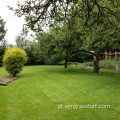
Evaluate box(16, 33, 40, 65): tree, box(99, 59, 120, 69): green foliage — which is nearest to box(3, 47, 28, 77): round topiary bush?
box(99, 59, 120, 69): green foliage

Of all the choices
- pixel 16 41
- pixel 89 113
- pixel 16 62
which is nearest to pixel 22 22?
pixel 89 113

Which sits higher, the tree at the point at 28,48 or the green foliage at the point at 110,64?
the tree at the point at 28,48

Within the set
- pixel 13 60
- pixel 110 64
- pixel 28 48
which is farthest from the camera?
pixel 28 48

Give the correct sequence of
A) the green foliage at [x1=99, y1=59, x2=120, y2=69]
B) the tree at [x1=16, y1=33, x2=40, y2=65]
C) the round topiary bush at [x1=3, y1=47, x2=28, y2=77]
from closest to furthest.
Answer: the round topiary bush at [x1=3, y1=47, x2=28, y2=77]
the green foliage at [x1=99, y1=59, x2=120, y2=69]
the tree at [x1=16, y1=33, x2=40, y2=65]

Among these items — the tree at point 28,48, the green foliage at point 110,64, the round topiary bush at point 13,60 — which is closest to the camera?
the round topiary bush at point 13,60

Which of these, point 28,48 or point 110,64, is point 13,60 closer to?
point 110,64

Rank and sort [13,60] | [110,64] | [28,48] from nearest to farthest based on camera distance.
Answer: [13,60] → [110,64] → [28,48]

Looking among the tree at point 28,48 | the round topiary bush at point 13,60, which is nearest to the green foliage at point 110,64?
the round topiary bush at point 13,60

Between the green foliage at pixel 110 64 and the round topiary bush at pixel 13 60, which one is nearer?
the round topiary bush at pixel 13 60

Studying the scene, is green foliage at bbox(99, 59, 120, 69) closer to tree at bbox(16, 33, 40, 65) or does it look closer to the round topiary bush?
the round topiary bush

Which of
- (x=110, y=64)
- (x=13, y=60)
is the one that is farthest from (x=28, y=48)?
(x=13, y=60)

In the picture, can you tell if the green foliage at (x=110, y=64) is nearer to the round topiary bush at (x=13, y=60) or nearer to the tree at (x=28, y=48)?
the round topiary bush at (x=13, y=60)

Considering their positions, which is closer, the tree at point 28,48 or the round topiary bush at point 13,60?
the round topiary bush at point 13,60

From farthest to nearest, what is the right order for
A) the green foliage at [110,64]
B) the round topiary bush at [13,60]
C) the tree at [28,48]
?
the tree at [28,48], the green foliage at [110,64], the round topiary bush at [13,60]
